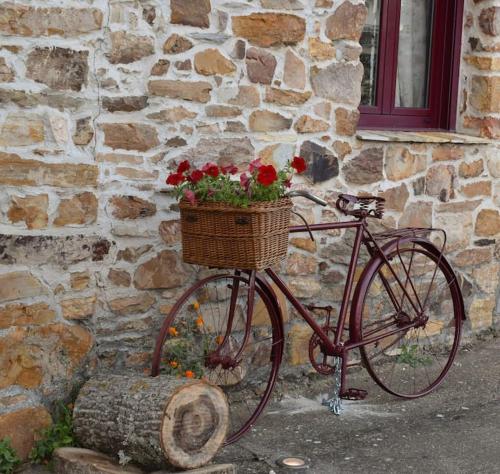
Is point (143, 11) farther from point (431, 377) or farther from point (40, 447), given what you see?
point (431, 377)

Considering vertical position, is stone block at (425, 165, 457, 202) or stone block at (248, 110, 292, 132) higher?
stone block at (248, 110, 292, 132)

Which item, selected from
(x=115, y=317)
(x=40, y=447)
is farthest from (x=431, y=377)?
(x=40, y=447)

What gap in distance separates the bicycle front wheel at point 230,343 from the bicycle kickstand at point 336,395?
1.00ft

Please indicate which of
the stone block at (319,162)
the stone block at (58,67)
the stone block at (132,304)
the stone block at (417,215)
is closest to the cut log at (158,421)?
the stone block at (132,304)

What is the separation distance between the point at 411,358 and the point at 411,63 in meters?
1.87

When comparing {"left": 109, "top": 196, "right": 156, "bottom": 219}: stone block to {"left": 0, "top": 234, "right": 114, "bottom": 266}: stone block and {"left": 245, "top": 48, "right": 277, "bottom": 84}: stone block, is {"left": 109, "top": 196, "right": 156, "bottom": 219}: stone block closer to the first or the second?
{"left": 0, "top": 234, "right": 114, "bottom": 266}: stone block

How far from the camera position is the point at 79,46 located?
411 centimetres

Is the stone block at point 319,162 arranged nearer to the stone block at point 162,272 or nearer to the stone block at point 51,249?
the stone block at point 162,272

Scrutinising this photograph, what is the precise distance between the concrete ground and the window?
1.66 metres

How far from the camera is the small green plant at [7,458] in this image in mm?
3934

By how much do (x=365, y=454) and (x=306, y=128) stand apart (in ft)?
5.70

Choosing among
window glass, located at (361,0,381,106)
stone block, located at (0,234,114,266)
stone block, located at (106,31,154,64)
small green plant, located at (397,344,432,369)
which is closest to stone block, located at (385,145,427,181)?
window glass, located at (361,0,381,106)

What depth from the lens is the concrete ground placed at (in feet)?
13.6

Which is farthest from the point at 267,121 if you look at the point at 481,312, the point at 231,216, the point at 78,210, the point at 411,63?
the point at 481,312
